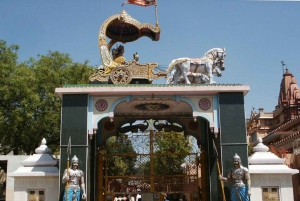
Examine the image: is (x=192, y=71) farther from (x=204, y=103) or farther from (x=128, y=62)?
(x=128, y=62)

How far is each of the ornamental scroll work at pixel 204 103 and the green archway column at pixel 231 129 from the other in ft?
1.03

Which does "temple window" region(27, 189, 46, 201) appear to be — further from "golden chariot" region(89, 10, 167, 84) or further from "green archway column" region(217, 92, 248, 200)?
"green archway column" region(217, 92, 248, 200)

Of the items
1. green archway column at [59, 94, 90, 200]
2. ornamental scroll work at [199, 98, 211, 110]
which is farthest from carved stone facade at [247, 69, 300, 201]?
green archway column at [59, 94, 90, 200]

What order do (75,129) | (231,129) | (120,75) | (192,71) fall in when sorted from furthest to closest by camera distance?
(192,71) < (120,75) < (231,129) < (75,129)

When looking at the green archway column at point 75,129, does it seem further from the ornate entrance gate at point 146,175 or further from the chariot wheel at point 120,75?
the ornate entrance gate at point 146,175

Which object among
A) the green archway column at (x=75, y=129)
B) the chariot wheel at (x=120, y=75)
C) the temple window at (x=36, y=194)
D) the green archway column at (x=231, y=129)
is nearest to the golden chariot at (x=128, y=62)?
the chariot wheel at (x=120, y=75)

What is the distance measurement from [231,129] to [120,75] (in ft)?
10.5

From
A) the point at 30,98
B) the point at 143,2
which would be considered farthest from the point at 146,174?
the point at 30,98

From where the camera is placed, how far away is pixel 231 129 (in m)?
10.0

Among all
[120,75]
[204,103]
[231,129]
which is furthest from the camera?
[120,75]

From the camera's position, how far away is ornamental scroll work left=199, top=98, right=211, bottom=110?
33.8ft

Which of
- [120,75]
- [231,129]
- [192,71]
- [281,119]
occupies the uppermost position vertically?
[281,119]

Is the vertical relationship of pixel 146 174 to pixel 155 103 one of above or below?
below

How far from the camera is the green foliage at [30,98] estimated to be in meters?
19.5
